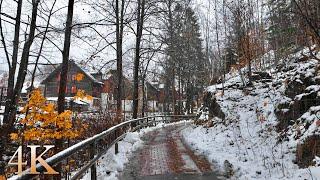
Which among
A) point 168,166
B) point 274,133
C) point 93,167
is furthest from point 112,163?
point 274,133

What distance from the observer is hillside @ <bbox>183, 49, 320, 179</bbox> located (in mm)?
9156

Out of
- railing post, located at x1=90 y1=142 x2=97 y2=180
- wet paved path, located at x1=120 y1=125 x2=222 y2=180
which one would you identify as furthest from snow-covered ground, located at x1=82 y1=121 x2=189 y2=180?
railing post, located at x1=90 y1=142 x2=97 y2=180

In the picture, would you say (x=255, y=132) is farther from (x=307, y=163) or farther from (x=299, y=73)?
(x=307, y=163)

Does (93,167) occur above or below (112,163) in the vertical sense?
above

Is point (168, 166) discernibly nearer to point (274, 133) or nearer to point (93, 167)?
point (93, 167)

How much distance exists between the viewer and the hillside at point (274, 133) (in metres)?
9.16

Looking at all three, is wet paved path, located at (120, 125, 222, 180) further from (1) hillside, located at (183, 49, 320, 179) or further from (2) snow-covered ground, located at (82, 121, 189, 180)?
(1) hillside, located at (183, 49, 320, 179)

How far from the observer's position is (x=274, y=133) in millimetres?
12164

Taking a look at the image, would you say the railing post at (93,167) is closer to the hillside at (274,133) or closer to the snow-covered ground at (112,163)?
the snow-covered ground at (112,163)

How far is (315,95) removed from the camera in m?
11.1

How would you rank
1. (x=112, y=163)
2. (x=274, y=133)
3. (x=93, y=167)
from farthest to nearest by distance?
(x=274, y=133) → (x=112, y=163) → (x=93, y=167)

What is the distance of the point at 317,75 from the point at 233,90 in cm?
988

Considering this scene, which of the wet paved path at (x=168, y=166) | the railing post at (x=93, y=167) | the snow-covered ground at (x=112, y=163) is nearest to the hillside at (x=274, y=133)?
the wet paved path at (x=168, y=166)

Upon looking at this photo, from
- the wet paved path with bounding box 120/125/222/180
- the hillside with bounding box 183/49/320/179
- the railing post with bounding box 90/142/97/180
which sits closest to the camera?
the railing post with bounding box 90/142/97/180
